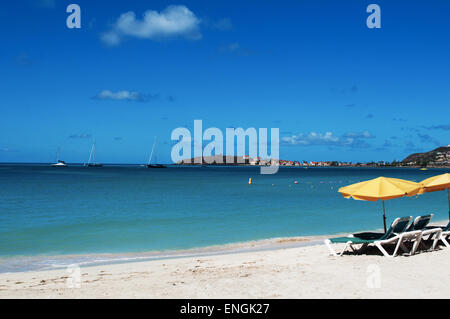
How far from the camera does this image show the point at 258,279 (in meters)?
7.44

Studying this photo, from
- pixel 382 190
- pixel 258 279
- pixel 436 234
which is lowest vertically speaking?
pixel 258 279

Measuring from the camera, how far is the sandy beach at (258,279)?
21.0 feet

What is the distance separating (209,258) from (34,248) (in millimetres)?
6342

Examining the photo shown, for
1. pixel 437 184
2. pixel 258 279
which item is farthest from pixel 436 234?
pixel 258 279

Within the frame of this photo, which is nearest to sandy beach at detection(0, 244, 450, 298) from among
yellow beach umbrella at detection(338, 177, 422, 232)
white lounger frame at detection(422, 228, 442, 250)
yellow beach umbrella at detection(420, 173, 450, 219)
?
white lounger frame at detection(422, 228, 442, 250)

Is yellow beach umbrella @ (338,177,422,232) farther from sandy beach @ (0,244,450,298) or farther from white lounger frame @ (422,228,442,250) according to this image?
sandy beach @ (0,244,450,298)

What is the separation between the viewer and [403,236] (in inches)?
370

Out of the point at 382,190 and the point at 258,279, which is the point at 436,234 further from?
the point at 258,279

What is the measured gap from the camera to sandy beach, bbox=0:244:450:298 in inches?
252

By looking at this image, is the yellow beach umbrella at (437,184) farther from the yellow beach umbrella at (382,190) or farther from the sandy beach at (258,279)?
the sandy beach at (258,279)

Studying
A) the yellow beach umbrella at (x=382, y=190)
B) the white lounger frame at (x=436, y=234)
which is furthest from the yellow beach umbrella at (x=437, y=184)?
the white lounger frame at (x=436, y=234)
